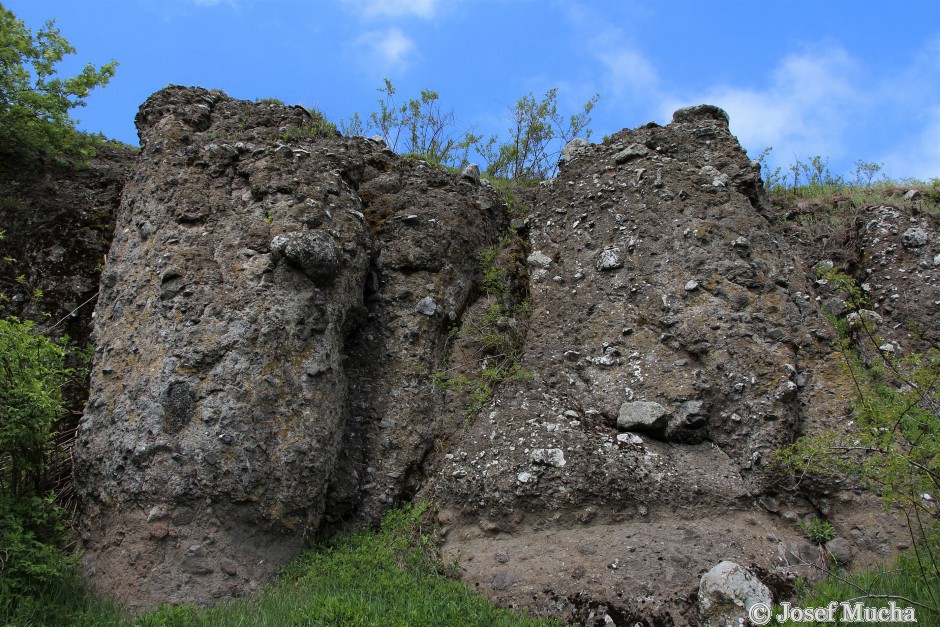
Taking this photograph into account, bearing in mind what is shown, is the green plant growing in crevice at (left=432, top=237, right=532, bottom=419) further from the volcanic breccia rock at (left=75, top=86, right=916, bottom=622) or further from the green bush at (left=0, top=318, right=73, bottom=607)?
the green bush at (left=0, top=318, right=73, bottom=607)

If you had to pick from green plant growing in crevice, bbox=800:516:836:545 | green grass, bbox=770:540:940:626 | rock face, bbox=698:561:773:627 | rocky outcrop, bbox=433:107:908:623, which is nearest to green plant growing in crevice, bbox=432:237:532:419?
rocky outcrop, bbox=433:107:908:623

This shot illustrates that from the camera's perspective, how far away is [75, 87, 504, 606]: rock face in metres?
5.90

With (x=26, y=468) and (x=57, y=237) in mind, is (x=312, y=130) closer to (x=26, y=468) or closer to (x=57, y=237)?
(x=57, y=237)

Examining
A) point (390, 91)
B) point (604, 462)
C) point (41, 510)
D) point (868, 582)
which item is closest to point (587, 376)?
point (604, 462)

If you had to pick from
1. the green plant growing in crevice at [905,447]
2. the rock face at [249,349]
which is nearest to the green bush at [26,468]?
the rock face at [249,349]

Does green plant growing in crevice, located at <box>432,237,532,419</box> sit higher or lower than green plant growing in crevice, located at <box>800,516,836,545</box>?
higher

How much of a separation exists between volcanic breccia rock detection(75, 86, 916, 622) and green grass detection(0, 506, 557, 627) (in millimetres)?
270

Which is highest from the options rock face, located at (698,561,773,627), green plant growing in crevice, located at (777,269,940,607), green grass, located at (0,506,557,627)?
green plant growing in crevice, located at (777,269,940,607)

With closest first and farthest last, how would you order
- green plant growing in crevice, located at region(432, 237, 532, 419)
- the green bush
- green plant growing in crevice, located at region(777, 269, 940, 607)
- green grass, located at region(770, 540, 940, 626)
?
green plant growing in crevice, located at region(777, 269, 940, 607)
green grass, located at region(770, 540, 940, 626)
the green bush
green plant growing in crevice, located at region(432, 237, 532, 419)

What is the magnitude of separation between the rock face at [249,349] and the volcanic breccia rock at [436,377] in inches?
1.0

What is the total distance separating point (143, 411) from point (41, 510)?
1154mm

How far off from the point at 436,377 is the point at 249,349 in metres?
2.14

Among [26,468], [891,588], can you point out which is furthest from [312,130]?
[891,588]

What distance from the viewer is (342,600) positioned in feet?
17.2
